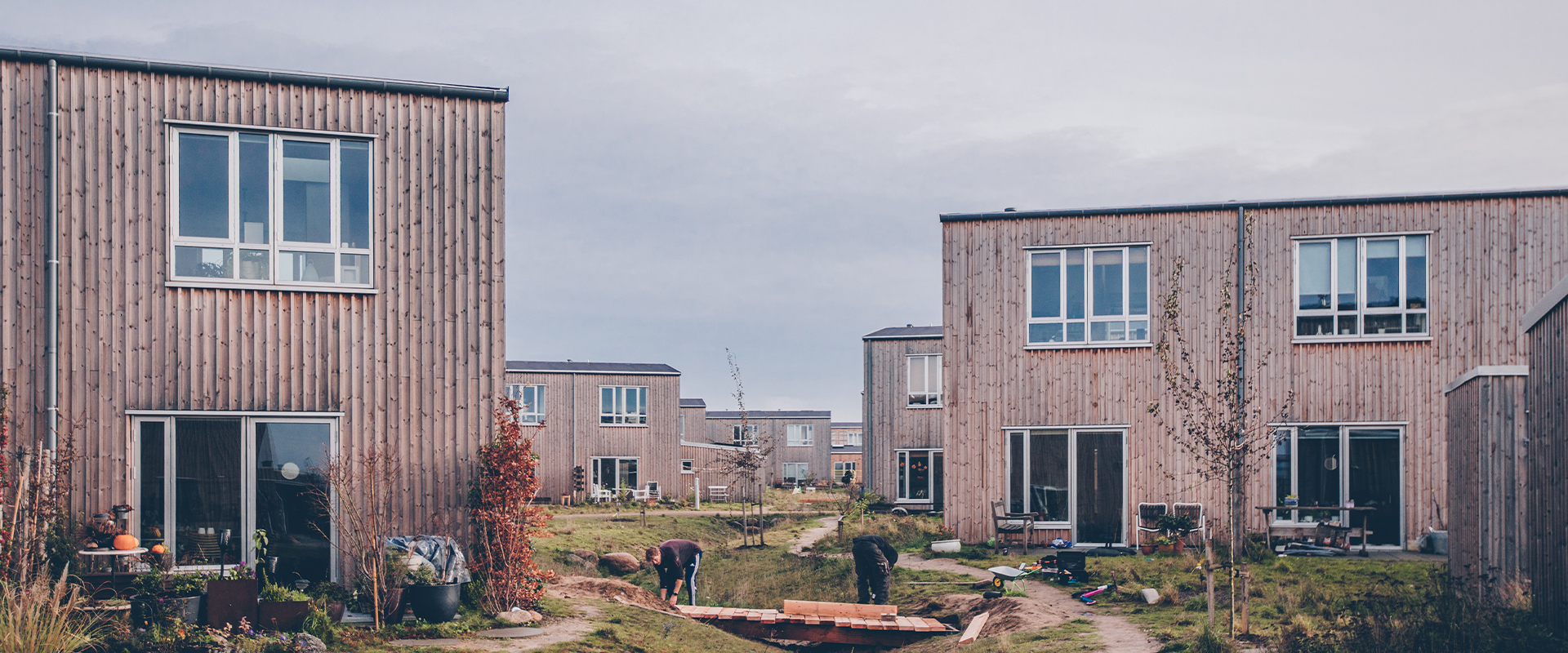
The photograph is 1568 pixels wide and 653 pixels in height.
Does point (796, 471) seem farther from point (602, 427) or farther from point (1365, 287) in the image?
point (1365, 287)

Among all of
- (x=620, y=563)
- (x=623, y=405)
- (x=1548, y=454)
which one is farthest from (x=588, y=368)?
(x=1548, y=454)

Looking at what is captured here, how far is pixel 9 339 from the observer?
36.1 ft

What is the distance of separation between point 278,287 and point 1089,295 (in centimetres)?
1292

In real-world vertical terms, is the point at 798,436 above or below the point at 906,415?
below

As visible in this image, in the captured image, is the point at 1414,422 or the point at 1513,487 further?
the point at 1414,422

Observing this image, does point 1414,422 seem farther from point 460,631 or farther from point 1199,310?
point 460,631

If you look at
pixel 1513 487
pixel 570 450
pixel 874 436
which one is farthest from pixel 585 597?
pixel 570 450

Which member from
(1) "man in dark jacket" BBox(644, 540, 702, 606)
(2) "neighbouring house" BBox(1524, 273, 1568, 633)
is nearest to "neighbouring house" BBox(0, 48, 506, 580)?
(1) "man in dark jacket" BBox(644, 540, 702, 606)

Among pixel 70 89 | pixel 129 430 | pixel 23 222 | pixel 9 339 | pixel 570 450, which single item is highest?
pixel 70 89

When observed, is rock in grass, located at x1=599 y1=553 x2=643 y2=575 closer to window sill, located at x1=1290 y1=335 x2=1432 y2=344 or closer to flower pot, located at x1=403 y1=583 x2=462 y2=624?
flower pot, located at x1=403 y1=583 x2=462 y2=624

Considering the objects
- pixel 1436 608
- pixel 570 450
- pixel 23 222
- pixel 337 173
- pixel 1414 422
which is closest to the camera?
pixel 1436 608

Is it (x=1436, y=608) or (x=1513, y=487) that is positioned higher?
(x=1513, y=487)

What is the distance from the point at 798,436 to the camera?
54.4 metres

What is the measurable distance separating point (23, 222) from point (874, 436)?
23219 millimetres
